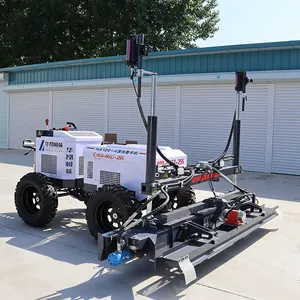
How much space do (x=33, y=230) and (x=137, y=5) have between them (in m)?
19.7

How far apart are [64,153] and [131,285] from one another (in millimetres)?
2721

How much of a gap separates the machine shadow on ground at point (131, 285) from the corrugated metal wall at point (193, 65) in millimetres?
8554

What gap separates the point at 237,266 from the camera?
4629mm

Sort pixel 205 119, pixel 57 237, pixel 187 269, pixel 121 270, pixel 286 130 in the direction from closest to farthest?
pixel 187 269
pixel 121 270
pixel 57 237
pixel 286 130
pixel 205 119

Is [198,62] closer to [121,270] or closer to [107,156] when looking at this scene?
[107,156]

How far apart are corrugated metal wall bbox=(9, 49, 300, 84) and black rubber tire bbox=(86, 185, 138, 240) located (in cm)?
830

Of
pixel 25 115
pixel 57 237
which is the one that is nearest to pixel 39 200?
pixel 57 237

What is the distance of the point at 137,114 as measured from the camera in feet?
50.6

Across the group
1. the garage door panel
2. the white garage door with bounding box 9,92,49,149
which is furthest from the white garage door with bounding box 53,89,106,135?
the garage door panel

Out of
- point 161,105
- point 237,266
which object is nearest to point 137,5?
point 161,105

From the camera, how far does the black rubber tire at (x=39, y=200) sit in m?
5.84

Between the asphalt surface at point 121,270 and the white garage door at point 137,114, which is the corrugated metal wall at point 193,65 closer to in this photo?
the white garage door at point 137,114

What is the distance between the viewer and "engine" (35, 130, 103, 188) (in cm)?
621

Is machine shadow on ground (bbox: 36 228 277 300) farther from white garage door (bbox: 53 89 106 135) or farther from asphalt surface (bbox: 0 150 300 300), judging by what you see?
white garage door (bbox: 53 89 106 135)
